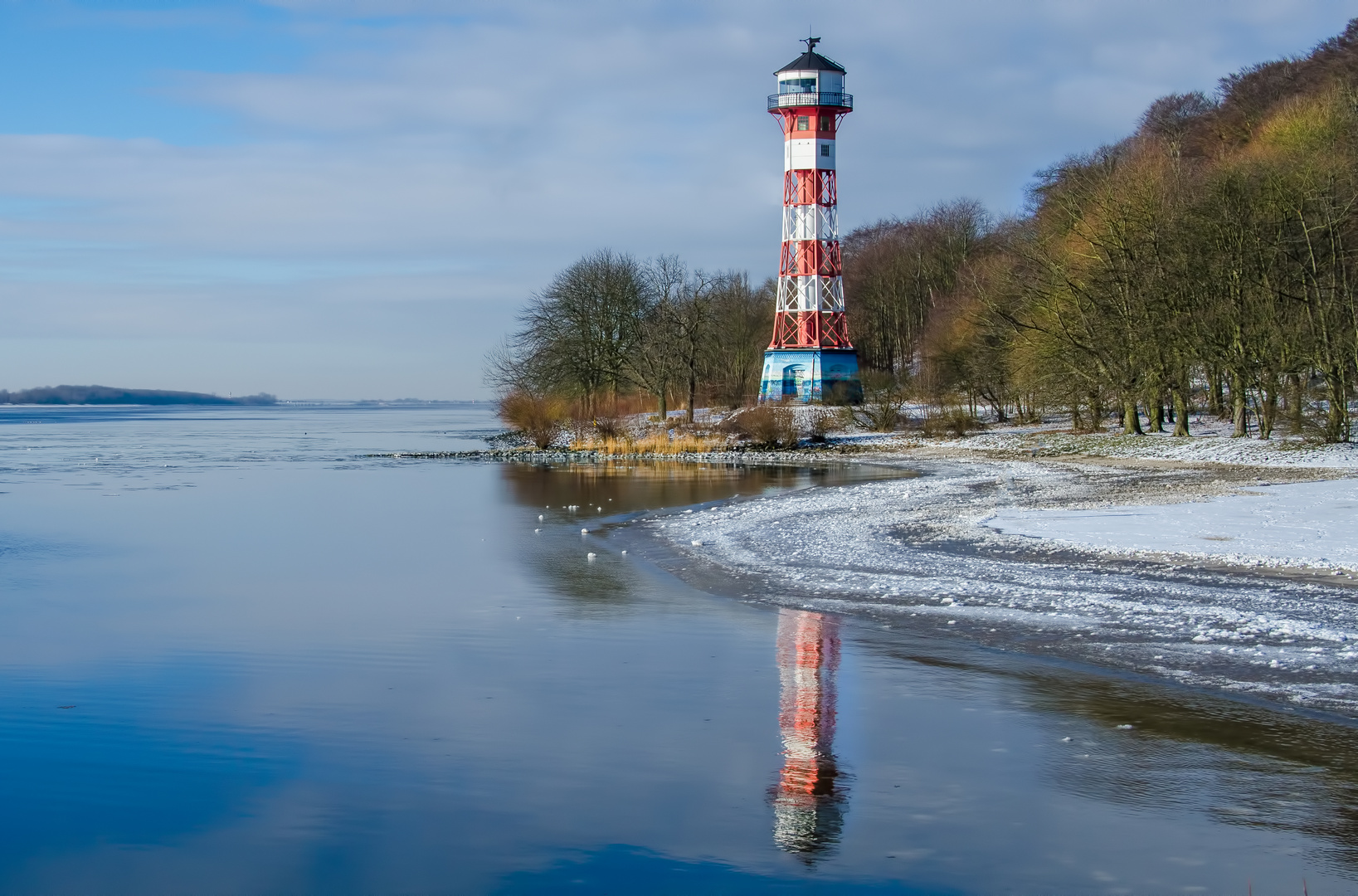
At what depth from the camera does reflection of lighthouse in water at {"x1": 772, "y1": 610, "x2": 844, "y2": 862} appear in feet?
22.2

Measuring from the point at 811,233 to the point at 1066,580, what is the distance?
50773mm

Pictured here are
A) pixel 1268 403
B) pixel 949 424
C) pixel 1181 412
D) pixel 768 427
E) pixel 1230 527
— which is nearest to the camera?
pixel 1230 527

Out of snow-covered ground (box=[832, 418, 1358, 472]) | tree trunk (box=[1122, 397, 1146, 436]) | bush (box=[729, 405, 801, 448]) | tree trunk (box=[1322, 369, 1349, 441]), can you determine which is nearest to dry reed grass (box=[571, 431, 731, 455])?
bush (box=[729, 405, 801, 448])

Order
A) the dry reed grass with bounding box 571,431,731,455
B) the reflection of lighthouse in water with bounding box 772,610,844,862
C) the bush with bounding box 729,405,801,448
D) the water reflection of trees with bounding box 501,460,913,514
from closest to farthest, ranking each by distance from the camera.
A: the reflection of lighthouse in water with bounding box 772,610,844,862 < the water reflection of trees with bounding box 501,460,913,514 < the dry reed grass with bounding box 571,431,731,455 < the bush with bounding box 729,405,801,448

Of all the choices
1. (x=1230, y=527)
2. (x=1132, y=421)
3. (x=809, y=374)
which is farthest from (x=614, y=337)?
(x=1230, y=527)

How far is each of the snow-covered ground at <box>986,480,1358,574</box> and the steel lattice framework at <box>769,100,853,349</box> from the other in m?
41.5

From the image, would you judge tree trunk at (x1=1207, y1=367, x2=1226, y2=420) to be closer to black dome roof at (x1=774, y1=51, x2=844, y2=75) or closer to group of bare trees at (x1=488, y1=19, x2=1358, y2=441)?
group of bare trees at (x1=488, y1=19, x2=1358, y2=441)

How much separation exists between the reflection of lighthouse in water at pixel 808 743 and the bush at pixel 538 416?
130 ft

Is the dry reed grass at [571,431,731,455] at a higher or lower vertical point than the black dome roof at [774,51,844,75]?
lower

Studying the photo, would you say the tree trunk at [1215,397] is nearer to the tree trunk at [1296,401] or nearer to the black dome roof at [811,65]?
the tree trunk at [1296,401]

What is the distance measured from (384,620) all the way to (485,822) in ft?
21.3

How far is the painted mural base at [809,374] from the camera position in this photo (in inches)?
2485

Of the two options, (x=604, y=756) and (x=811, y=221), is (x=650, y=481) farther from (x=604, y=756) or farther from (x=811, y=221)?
(x=811, y=221)

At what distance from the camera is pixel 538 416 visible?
172 feet
